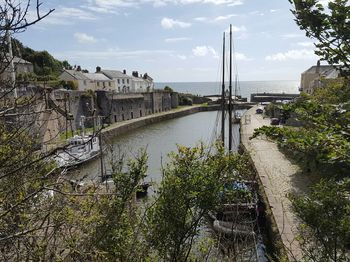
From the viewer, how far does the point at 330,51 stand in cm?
356

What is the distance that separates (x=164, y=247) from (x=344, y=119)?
521 centimetres

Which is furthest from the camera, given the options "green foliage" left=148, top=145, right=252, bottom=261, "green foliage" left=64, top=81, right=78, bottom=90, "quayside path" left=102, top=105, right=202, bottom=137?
"green foliage" left=64, top=81, right=78, bottom=90

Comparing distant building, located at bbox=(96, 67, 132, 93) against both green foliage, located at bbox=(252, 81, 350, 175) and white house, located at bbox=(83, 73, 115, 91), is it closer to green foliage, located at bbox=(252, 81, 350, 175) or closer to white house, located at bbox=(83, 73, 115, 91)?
white house, located at bbox=(83, 73, 115, 91)

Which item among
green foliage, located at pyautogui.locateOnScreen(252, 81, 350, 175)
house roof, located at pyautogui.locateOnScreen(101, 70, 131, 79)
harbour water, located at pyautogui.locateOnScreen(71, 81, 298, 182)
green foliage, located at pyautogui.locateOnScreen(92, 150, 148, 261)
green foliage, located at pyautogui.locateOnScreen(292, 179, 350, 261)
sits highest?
house roof, located at pyautogui.locateOnScreen(101, 70, 131, 79)

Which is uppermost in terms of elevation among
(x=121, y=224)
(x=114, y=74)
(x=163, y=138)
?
(x=114, y=74)

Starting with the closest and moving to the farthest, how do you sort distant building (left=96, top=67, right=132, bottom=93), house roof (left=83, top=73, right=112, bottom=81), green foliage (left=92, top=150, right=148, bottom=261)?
green foliage (left=92, top=150, right=148, bottom=261) → house roof (left=83, top=73, right=112, bottom=81) → distant building (left=96, top=67, right=132, bottom=93)

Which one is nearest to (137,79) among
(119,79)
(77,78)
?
(119,79)

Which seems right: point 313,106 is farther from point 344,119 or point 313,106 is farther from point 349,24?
point 349,24

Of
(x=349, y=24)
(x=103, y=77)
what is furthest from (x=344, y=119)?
(x=103, y=77)

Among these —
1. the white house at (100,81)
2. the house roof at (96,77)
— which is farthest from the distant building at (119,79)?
the house roof at (96,77)

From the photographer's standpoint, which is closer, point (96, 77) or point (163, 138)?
point (163, 138)

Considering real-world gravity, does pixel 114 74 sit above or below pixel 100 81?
above

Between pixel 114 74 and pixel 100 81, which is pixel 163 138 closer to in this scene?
pixel 100 81

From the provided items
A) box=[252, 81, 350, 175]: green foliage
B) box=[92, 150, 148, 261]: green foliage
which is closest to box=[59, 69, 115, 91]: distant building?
box=[92, 150, 148, 261]: green foliage
